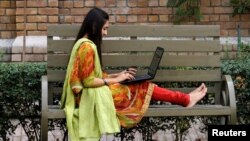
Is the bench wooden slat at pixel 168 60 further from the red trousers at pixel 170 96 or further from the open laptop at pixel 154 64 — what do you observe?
the red trousers at pixel 170 96

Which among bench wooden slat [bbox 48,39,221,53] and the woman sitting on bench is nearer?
the woman sitting on bench

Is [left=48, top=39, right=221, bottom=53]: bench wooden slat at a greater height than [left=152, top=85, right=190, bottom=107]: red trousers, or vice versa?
[left=48, top=39, right=221, bottom=53]: bench wooden slat

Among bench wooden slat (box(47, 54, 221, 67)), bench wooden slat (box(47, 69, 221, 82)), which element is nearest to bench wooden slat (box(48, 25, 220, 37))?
bench wooden slat (box(47, 54, 221, 67))

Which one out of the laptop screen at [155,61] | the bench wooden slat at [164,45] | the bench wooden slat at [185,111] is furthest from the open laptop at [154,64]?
the bench wooden slat at [185,111]

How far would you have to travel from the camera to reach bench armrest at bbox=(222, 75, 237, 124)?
180 inches

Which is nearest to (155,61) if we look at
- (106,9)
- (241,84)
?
(241,84)

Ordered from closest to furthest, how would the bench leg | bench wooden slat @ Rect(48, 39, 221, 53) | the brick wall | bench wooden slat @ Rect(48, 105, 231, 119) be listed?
1. the bench leg
2. bench wooden slat @ Rect(48, 105, 231, 119)
3. bench wooden slat @ Rect(48, 39, 221, 53)
4. the brick wall

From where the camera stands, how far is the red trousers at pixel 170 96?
4605 millimetres

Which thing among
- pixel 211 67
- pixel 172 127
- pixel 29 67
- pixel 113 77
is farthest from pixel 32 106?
pixel 211 67

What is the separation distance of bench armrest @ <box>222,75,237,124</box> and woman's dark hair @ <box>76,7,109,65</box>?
3.77 ft

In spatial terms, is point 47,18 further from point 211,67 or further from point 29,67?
point 211,67

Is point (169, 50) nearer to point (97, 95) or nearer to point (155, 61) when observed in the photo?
point (155, 61)

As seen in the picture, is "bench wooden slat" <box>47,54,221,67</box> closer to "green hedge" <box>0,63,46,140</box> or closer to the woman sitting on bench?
the woman sitting on bench

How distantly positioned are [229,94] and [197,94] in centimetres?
26
